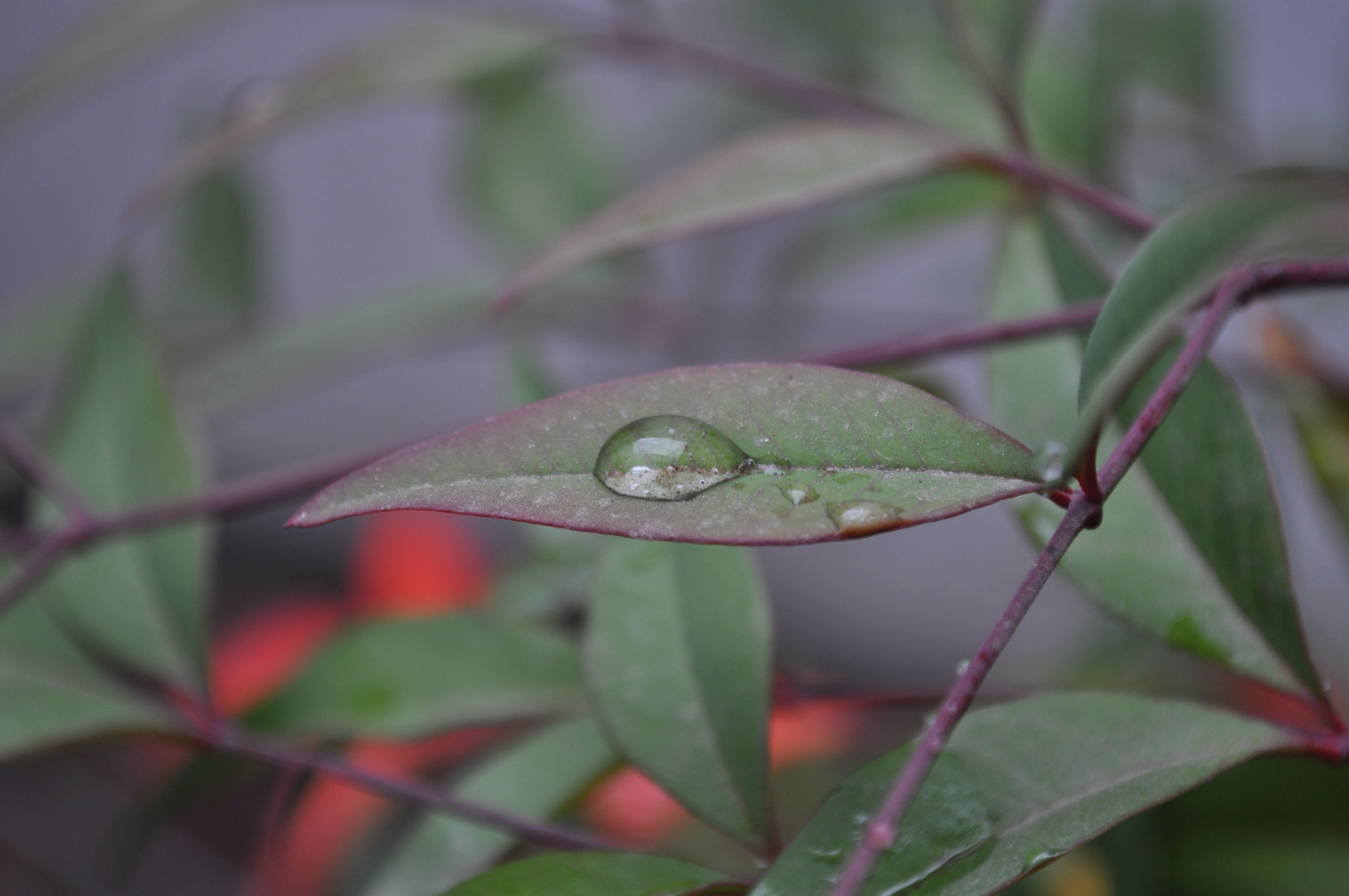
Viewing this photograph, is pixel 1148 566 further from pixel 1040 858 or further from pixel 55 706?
pixel 55 706

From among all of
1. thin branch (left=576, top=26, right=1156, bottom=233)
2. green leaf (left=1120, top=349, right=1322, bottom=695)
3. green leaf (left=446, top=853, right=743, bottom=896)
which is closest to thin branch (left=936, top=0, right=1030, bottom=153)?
thin branch (left=576, top=26, right=1156, bottom=233)

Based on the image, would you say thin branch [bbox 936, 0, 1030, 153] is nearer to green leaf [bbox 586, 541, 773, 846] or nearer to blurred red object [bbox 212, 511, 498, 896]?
green leaf [bbox 586, 541, 773, 846]

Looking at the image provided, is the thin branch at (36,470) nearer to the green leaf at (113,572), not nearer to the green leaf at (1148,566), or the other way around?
the green leaf at (113,572)

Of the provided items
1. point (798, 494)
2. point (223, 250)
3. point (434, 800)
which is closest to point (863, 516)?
point (798, 494)

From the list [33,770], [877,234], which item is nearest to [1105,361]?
[877,234]

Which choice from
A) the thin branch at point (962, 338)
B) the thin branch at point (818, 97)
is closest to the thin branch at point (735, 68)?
the thin branch at point (818, 97)

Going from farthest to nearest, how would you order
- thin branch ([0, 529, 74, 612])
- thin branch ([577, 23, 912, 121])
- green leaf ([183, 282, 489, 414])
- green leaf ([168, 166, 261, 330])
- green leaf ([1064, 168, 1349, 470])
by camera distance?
1. green leaf ([168, 166, 261, 330])
2. green leaf ([183, 282, 489, 414])
3. thin branch ([577, 23, 912, 121])
4. thin branch ([0, 529, 74, 612])
5. green leaf ([1064, 168, 1349, 470])
